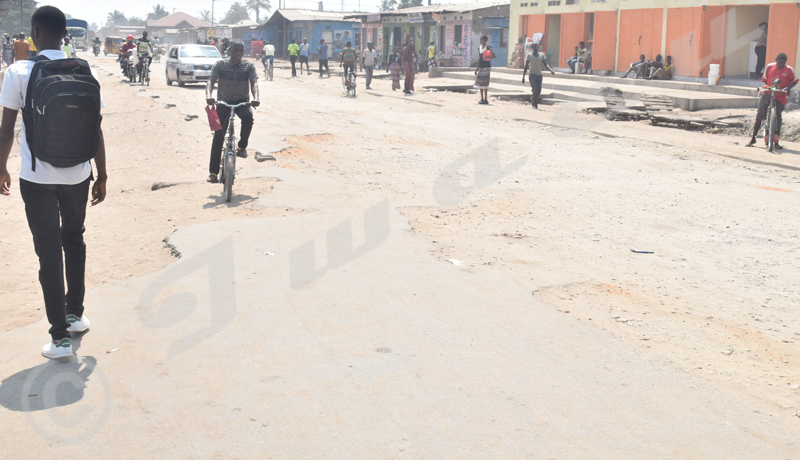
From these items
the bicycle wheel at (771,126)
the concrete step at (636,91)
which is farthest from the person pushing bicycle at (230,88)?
the concrete step at (636,91)

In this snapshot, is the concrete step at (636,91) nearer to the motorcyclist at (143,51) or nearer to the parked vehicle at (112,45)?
the motorcyclist at (143,51)

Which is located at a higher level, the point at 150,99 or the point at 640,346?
the point at 150,99

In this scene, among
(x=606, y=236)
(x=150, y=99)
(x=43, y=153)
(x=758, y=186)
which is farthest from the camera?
(x=150, y=99)

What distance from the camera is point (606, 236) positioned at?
744 centimetres

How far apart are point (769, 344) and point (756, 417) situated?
1276 millimetres

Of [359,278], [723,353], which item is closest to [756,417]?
[723,353]

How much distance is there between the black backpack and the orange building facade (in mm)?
22044

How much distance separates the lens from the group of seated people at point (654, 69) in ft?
84.3

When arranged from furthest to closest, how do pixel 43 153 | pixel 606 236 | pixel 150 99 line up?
pixel 150 99, pixel 606 236, pixel 43 153

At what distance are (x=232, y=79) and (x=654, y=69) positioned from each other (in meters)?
20.7

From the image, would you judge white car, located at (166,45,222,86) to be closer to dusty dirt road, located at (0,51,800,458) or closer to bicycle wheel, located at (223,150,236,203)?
dusty dirt road, located at (0,51,800,458)

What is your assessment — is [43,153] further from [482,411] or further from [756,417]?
[756,417]

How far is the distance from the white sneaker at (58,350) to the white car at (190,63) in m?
24.0

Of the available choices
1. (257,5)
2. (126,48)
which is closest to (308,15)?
(126,48)
